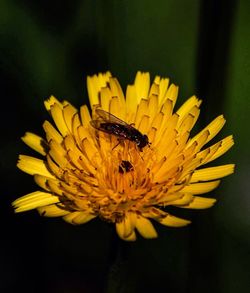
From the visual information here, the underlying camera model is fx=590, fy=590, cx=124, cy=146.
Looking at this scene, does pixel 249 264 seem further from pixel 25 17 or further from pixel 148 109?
pixel 25 17

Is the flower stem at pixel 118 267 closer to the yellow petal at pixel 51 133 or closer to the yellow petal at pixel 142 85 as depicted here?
the yellow petal at pixel 51 133

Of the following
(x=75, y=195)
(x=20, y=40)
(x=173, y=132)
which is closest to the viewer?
(x=75, y=195)

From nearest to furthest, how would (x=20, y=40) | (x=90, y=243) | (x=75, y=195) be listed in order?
(x=75, y=195)
(x=90, y=243)
(x=20, y=40)

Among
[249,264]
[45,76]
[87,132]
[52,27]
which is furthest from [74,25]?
[249,264]

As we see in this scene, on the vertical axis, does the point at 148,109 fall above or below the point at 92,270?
above

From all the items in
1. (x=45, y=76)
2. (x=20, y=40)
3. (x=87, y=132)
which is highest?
(x=20, y=40)

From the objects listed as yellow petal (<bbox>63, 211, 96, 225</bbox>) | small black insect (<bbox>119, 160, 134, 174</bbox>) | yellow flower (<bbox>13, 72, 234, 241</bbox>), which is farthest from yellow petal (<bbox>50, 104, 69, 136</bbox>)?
yellow petal (<bbox>63, 211, 96, 225</bbox>)
